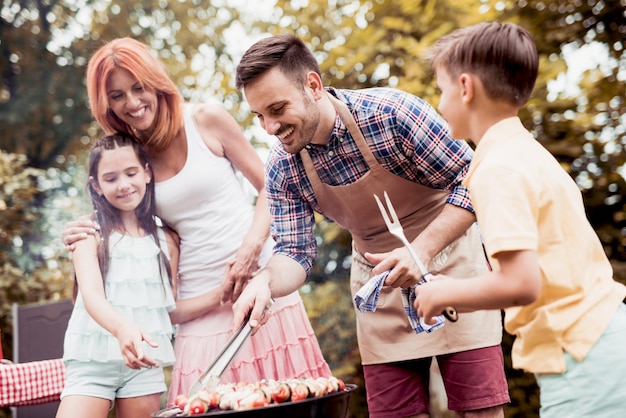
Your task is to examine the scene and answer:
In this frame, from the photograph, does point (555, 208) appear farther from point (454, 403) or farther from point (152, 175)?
point (152, 175)

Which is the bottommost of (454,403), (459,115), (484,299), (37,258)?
(454,403)

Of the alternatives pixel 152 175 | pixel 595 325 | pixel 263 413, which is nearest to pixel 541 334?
pixel 595 325

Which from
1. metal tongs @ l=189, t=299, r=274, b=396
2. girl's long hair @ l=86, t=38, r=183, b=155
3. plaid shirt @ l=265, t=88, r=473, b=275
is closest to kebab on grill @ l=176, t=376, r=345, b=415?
metal tongs @ l=189, t=299, r=274, b=396

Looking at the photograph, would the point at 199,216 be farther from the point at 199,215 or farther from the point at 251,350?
the point at 251,350

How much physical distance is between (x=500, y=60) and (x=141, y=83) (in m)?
1.34

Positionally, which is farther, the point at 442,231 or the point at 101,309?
the point at 101,309

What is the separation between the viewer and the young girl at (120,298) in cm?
224

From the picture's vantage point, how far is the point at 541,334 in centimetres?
149

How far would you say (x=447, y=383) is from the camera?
2.32 meters

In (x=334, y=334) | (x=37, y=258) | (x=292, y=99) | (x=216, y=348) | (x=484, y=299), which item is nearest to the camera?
(x=484, y=299)

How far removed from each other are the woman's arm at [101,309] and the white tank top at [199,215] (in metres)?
0.30

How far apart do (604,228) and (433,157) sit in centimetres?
187

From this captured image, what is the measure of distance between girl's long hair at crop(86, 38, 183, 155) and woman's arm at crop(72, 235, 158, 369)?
0.41 meters

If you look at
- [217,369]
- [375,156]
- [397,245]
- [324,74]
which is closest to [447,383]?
[397,245]
